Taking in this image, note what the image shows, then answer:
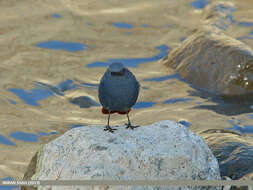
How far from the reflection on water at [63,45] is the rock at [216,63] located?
63.6 inches

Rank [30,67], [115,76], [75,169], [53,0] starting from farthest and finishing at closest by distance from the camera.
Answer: [53,0] < [30,67] < [115,76] < [75,169]

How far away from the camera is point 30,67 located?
27.4 ft

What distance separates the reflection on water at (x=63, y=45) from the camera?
9.05 metres

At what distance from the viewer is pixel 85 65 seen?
28.0 feet

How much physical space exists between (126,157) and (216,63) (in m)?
3.93

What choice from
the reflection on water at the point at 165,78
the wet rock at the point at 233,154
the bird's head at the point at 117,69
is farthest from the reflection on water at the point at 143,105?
the bird's head at the point at 117,69

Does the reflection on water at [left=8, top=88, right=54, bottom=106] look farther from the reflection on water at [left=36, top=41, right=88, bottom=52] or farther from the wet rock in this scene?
the wet rock

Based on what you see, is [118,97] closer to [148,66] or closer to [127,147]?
[127,147]

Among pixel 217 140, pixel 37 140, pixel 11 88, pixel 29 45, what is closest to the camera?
pixel 217 140

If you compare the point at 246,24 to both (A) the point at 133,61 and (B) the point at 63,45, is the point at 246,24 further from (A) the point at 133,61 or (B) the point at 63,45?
(B) the point at 63,45

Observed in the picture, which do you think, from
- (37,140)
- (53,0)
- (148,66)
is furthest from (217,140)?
(53,0)

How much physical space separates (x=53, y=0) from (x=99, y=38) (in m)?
1.79

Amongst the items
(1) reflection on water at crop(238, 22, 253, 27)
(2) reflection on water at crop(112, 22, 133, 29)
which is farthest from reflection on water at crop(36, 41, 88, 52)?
(1) reflection on water at crop(238, 22, 253, 27)

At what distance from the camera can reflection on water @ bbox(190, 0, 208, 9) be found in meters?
10.9
